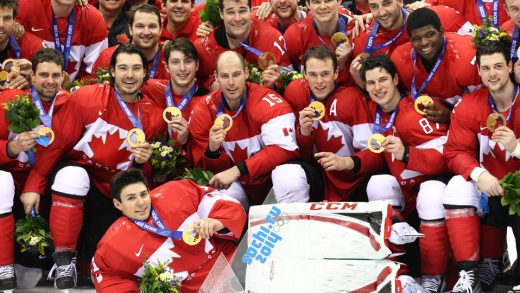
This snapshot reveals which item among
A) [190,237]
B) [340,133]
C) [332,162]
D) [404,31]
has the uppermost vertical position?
[404,31]

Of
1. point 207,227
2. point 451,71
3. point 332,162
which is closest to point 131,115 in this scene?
point 207,227

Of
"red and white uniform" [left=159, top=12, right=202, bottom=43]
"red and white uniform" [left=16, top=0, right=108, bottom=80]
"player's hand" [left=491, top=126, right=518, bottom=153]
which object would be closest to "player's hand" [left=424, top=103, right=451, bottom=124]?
"player's hand" [left=491, top=126, right=518, bottom=153]

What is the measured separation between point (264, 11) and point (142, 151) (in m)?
1.62

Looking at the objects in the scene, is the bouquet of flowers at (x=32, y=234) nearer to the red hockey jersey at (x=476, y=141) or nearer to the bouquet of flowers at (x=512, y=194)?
the red hockey jersey at (x=476, y=141)

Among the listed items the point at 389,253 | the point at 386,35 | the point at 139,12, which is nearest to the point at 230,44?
the point at 139,12

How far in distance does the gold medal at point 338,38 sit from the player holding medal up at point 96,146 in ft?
3.88

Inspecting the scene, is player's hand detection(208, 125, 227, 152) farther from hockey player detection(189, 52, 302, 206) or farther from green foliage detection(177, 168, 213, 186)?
green foliage detection(177, 168, 213, 186)

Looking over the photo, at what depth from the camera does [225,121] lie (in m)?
5.93

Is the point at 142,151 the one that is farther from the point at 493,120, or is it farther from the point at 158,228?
the point at 493,120

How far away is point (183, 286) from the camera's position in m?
5.42

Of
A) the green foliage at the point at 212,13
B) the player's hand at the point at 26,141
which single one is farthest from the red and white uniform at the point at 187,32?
the player's hand at the point at 26,141

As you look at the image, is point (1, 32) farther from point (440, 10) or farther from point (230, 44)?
point (440, 10)

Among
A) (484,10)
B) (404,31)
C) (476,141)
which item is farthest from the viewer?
(484,10)

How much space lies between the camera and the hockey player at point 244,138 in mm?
5809
